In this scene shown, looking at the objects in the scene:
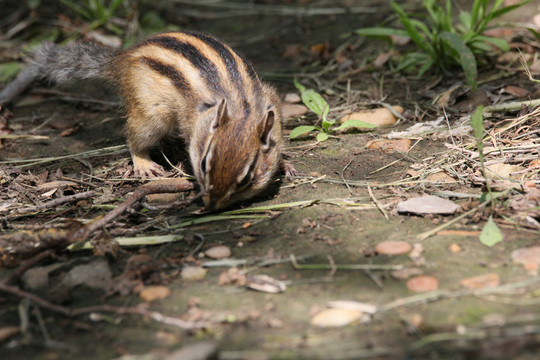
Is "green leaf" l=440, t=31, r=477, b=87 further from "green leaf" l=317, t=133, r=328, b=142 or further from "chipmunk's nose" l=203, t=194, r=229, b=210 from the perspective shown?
"chipmunk's nose" l=203, t=194, r=229, b=210

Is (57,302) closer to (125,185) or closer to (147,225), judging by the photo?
(147,225)

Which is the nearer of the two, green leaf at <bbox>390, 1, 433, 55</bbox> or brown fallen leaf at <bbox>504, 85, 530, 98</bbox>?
brown fallen leaf at <bbox>504, 85, 530, 98</bbox>

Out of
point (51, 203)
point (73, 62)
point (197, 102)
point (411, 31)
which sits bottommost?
point (51, 203)

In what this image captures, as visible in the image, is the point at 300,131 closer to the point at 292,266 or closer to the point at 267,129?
the point at 267,129

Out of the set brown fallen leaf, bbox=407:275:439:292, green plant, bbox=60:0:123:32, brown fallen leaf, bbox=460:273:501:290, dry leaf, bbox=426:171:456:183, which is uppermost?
green plant, bbox=60:0:123:32

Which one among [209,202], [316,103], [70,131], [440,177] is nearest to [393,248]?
[440,177]

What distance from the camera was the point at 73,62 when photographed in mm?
5344

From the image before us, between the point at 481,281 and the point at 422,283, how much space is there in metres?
0.28

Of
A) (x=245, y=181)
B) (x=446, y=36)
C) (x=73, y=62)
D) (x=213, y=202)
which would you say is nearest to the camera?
(x=213, y=202)

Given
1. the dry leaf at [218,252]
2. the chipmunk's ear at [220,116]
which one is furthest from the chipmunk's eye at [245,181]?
the dry leaf at [218,252]

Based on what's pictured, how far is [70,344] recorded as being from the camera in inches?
96.8

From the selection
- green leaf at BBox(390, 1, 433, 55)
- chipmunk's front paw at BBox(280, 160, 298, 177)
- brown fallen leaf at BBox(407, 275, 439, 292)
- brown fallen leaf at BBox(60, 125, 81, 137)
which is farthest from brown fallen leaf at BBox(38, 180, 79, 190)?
green leaf at BBox(390, 1, 433, 55)

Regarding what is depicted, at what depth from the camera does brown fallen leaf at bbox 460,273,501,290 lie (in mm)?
2652

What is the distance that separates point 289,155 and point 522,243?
2.11 metres
